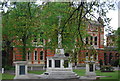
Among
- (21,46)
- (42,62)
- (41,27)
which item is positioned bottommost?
(42,62)

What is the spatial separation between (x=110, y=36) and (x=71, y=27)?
6.73 feet

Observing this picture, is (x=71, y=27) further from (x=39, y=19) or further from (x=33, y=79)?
(x=39, y=19)

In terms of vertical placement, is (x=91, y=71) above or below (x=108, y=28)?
below

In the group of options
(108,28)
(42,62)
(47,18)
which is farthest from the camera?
(42,62)

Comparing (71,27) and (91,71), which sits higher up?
(71,27)

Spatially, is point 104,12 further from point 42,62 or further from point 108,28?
point 42,62

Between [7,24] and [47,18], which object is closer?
[7,24]

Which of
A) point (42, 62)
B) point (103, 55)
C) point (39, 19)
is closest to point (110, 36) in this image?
point (39, 19)

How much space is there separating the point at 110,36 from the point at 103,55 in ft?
118

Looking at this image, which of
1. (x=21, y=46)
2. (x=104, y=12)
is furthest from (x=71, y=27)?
(x=21, y=46)

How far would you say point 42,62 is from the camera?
4116 cm

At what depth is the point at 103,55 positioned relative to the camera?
4528 centimetres

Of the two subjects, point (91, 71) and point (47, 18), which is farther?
point (47, 18)

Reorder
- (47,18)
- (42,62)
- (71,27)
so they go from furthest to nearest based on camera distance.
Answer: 1. (42,62)
2. (47,18)
3. (71,27)
